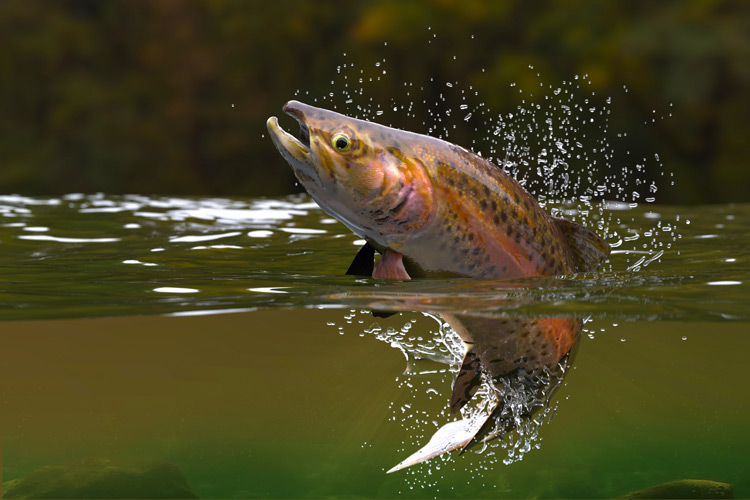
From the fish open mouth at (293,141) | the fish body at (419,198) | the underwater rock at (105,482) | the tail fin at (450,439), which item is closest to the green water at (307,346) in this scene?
the fish body at (419,198)

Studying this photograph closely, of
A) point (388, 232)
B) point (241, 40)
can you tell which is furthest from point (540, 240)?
point (241, 40)

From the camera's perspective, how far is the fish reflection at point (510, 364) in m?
3.87

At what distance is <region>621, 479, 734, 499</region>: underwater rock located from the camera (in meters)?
8.71

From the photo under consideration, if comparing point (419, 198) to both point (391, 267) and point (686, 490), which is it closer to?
point (391, 267)

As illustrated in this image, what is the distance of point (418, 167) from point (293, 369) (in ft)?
48.0

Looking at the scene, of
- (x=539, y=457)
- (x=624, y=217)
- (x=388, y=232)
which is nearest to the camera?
(x=388, y=232)

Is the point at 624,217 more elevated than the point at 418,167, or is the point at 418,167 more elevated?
the point at 418,167

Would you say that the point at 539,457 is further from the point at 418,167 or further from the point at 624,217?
the point at 418,167

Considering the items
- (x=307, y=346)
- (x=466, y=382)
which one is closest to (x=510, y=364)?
(x=466, y=382)

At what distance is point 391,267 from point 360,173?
41 cm

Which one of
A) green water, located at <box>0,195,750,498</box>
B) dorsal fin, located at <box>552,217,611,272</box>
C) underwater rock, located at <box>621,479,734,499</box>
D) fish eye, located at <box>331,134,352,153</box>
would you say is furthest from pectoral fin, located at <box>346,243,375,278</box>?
underwater rock, located at <box>621,479,734,499</box>

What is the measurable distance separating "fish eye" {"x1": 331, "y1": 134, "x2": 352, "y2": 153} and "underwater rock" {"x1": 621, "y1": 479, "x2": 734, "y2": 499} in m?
A: 6.97

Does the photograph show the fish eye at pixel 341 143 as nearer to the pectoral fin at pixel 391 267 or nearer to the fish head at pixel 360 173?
the fish head at pixel 360 173

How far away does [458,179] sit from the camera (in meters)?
3.49
